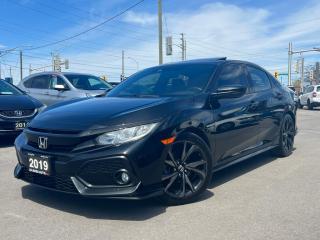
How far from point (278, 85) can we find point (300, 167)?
4.67 ft

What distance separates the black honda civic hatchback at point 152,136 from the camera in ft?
11.2

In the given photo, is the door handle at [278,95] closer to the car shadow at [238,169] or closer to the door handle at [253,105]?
the door handle at [253,105]

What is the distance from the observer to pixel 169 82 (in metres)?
4.71

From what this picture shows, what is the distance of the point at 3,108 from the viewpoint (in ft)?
23.9

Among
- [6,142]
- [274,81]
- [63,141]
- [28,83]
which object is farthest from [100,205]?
[28,83]

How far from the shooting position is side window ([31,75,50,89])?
11086 millimetres

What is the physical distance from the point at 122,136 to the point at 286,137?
3737mm

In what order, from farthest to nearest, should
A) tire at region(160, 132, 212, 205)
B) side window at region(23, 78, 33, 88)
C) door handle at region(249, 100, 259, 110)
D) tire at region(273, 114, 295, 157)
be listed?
side window at region(23, 78, 33, 88) → tire at region(273, 114, 295, 157) → door handle at region(249, 100, 259, 110) → tire at region(160, 132, 212, 205)

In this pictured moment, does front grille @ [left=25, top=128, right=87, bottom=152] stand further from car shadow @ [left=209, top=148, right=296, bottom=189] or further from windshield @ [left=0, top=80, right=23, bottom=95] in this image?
windshield @ [left=0, top=80, right=23, bottom=95]

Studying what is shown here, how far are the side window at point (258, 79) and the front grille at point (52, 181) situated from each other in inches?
118

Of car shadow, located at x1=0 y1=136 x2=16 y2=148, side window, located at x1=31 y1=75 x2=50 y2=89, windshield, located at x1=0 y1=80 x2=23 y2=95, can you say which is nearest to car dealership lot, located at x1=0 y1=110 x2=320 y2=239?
car shadow, located at x1=0 y1=136 x2=16 y2=148

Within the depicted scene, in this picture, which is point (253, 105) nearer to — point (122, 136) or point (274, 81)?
point (274, 81)

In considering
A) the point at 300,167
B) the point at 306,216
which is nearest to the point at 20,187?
the point at 306,216

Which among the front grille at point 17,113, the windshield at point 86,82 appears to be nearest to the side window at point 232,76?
the front grille at point 17,113
